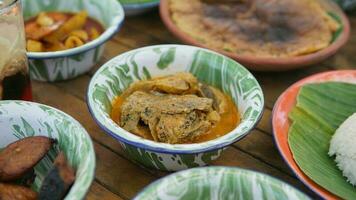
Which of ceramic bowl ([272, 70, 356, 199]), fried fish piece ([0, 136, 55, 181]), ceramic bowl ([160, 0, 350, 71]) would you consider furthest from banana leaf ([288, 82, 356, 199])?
fried fish piece ([0, 136, 55, 181])

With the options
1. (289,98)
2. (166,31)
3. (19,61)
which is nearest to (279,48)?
(289,98)

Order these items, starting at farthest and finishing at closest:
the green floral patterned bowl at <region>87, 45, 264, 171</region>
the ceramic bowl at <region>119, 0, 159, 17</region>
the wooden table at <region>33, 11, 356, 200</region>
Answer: the ceramic bowl at <region>119, 0, 159, 17</region>, the wooden table at <region>33, 11, 356, 200</region>, the green floral patterned bowl at <region>87, 45, 264, 171</region>

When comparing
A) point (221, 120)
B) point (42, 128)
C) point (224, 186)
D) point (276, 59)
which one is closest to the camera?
point (224, 186)

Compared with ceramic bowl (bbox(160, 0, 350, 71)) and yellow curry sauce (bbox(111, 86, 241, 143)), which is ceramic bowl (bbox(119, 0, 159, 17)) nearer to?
ceramic bowl (bbox(160, 0, 350, 71))

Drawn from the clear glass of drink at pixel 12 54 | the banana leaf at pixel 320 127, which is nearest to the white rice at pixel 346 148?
the banana leaf at pixel 320 127

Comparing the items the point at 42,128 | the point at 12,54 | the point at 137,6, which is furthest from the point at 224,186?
the point at 137,6

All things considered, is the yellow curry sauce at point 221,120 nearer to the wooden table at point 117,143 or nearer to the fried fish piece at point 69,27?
the wooden table at point 117,143

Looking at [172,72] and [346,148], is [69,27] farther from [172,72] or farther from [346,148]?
[346,148]
